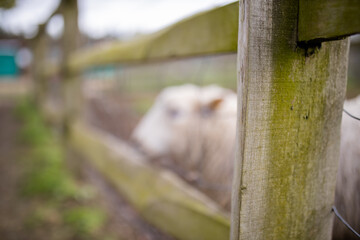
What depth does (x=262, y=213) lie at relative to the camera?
51cm

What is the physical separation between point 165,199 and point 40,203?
5.59 feet

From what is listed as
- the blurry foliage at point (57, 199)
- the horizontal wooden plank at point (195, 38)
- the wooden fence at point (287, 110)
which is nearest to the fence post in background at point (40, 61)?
the blurry foliage at point (57, 199)

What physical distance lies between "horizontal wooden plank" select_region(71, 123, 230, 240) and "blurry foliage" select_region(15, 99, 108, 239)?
20.9 inches

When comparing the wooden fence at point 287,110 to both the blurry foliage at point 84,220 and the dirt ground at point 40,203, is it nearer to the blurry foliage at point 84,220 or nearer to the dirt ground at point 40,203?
the dirt ground at point 40,203

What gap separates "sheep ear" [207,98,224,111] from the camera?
67.8 inches

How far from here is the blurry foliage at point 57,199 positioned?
1872mm

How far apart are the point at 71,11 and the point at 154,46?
73.2 inches

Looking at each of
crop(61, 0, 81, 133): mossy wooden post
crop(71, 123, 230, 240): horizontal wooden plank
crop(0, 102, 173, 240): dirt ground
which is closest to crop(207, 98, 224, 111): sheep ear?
crop(71, 123, 230, 240): horizontal wooden plank

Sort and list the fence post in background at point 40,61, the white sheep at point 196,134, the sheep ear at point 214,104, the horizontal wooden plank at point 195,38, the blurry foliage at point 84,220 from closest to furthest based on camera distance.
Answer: the horizontal wooden plank at point 195,38
the white sheep at point 196,134
the sheep ear at point 214,104
the blurry foliage at point 84,220
the fence post in background at point 40,61

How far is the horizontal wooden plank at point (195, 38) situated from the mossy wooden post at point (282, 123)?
6.7 inches

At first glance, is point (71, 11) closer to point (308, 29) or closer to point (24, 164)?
point (24, 164)

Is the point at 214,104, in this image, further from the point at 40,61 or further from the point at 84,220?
the point at 40,61

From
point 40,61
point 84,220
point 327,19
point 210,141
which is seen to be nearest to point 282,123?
point 327,19

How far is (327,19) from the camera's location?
43 cm
